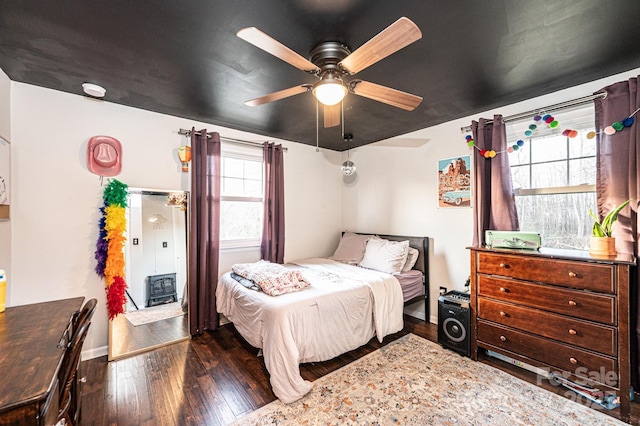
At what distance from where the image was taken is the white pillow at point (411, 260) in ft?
10.9

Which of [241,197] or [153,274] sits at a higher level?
[241,197]

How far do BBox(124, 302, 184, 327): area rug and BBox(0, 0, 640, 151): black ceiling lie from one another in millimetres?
2102

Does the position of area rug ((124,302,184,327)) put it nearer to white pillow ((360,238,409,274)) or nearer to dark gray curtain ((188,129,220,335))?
dark gray curtain ((188,129,220,335))

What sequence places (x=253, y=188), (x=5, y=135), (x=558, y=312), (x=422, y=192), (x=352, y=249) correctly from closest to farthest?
(x=558, y=312) → (x=5, y=135) → (x=422, y=192) → (x=253, y=188) → (x=352, y=249)

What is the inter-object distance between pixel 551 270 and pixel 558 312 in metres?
0.31

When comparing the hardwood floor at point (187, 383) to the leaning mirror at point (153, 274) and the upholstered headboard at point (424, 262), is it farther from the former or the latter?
the upholstered headboard at point (424, 262)

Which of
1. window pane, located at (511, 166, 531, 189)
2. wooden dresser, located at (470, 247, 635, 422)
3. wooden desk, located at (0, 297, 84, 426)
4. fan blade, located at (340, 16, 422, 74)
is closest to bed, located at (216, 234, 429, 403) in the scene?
wooden dresser, located at (470, 247, 635, 422)

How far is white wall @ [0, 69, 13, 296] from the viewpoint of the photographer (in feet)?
6.67

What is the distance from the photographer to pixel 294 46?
5.65ft

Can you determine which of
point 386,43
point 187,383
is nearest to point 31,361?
point 187,383

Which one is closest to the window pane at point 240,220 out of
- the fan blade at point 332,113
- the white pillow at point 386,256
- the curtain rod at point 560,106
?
the white pillow at point 386,256

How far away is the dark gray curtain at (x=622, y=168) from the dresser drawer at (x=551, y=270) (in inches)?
14.3

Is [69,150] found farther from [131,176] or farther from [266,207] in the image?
[266,207]

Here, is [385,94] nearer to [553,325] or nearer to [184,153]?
[553,325]
